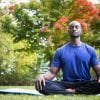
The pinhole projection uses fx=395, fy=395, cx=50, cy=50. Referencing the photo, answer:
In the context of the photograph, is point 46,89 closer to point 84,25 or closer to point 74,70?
point 74,70

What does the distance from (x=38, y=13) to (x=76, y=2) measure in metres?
1.66

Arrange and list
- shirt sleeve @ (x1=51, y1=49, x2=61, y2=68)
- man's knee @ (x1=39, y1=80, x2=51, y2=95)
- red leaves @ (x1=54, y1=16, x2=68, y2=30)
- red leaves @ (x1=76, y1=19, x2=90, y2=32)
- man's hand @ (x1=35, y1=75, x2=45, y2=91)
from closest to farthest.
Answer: man's hand @ (x1=35, y1=75, x2=45, y2=91) < man's knee @ (x1=39, y1=80, x2=51, y2=95) < shirt sleeve @ (x1=51, y1=49, x2=61, y2=68) < red leaves @ (x1=76, y1=19, x2=90, y2=32) < red leaves @ (x1=54, y1=16, x2=68, y2=30)

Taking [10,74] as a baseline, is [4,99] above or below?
above

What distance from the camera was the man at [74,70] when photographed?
4.90 meters

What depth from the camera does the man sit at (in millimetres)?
4898

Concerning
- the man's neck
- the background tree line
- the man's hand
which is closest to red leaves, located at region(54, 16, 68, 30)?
the background tree line

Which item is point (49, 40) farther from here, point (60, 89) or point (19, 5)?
point (60, 89)

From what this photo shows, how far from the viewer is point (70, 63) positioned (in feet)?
16.6

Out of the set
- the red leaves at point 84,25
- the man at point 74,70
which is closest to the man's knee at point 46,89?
the man at point 74,70

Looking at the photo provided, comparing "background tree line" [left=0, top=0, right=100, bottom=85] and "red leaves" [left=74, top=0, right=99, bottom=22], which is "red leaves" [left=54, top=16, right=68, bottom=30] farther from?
"red leaves" [left=74, top=0, right=99, bottom=22]

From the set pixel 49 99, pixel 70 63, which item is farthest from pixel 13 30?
pixel 49 99

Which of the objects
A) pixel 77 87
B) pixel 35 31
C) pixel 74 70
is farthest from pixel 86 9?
pixel 77 87

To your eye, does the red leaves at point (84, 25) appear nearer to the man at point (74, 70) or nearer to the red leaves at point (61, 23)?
the red leaves at point (61, 23)

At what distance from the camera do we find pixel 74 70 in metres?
5.02
